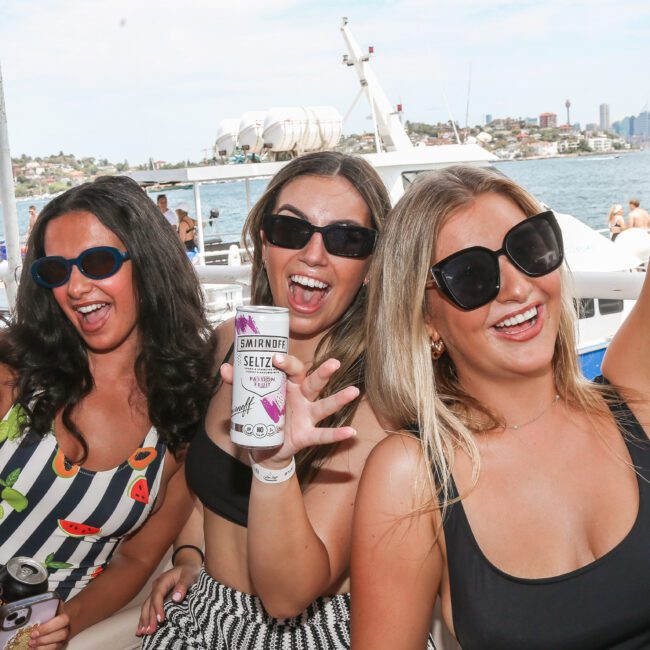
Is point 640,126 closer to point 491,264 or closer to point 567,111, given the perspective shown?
point 567,111

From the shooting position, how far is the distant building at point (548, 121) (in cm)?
7081

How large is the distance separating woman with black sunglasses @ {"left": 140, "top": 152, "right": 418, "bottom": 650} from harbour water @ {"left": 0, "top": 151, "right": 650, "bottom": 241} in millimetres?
22275

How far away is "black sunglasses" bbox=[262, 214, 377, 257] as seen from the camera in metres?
1.77

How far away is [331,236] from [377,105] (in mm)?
13056

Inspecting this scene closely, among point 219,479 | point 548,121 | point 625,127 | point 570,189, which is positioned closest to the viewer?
point 219,479

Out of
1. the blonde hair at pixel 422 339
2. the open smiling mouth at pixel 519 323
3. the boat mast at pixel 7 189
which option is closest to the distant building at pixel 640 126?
the boat mast at pixel 7 189

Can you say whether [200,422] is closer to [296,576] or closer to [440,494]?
[296,576]

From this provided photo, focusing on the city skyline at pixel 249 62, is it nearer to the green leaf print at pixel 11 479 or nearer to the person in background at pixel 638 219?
the person in background at pixel 638 219

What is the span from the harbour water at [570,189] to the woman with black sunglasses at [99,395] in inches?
870

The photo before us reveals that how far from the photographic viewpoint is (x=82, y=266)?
6.02 feet

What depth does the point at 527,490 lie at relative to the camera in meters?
1.45

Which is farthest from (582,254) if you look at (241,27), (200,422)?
(241,27)

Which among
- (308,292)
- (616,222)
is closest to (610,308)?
(616,222)

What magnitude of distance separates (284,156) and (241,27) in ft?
247
